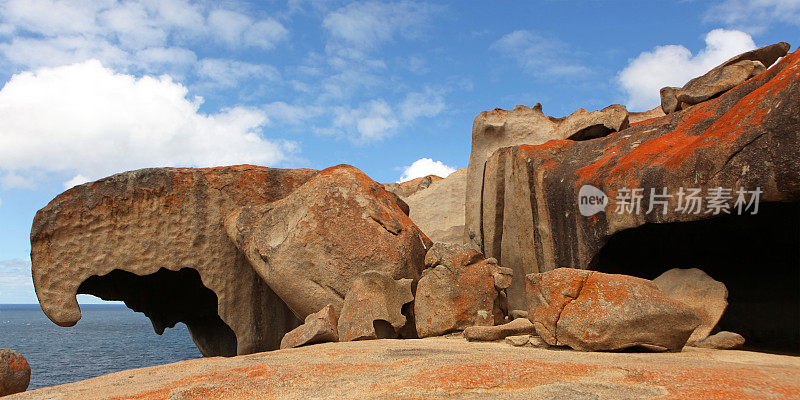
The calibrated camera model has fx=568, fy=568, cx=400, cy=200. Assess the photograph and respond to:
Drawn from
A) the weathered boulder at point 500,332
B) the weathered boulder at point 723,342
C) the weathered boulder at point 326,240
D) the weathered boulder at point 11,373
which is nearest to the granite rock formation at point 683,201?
the weathered boulder at point 723,342

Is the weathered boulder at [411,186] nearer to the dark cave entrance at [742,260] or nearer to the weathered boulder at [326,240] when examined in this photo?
the weathered boulder at [326,240]

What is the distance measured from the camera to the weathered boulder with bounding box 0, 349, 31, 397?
5.41 meters

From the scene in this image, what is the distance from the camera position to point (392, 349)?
18.2 ft

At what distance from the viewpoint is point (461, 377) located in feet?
12.5

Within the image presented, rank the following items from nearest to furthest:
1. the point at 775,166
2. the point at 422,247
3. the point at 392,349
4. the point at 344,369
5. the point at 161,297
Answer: the point at 344,369 < the point at 392,349 < the point at 775,166 < the point at 422,247 < the point at 161,297

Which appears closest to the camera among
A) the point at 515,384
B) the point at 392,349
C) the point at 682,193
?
the point at 515,384

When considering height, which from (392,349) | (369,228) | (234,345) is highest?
(369,228)

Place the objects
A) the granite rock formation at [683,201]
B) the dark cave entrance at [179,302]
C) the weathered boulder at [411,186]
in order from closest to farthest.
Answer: the granite rock formation at [683,201] → the dark cave entrance at [179,302] → the weathered boulder at [411,186]

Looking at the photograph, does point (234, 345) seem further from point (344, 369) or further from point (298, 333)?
point (344, 369)

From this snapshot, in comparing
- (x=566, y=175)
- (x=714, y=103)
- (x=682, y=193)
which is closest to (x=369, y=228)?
(x=566, y=175)

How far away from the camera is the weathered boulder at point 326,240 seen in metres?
8.62

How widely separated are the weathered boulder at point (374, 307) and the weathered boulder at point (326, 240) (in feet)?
2.09

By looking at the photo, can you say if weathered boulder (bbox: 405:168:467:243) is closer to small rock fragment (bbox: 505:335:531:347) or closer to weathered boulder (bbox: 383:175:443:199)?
weathered boulder (bbox: 383:175:443:199)

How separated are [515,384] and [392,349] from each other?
2.09 meters
